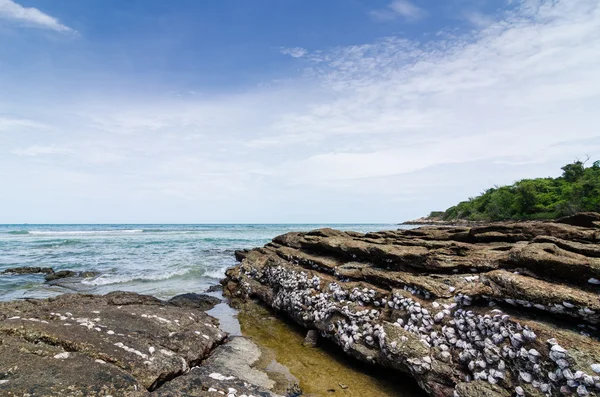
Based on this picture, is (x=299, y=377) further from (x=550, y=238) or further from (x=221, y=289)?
(x=221, y=289)

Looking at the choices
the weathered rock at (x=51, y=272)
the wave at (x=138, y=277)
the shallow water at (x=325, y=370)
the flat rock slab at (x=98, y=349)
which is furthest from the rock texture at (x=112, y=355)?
the weathered rock at (x=51, y=272)

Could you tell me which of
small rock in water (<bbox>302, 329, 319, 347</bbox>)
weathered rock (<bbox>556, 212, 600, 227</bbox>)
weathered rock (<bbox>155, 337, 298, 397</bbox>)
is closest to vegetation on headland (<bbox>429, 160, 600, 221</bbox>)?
weathered rock (<bbox>556, 212, 600, 227</bbox>)

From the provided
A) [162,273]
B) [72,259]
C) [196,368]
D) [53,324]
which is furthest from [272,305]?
[72,259]

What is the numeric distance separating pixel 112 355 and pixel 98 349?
0.31 metres

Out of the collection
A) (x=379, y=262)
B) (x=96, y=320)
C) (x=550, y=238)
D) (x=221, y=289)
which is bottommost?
(x=221, y=289)

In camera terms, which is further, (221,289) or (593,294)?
(221,289)

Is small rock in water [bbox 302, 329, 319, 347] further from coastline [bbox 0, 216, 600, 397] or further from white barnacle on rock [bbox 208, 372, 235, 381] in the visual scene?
white barnacle on rock [bbox 208, 372, 235, 381]

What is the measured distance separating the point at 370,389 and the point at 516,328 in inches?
113

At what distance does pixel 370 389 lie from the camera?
6121 millimetres

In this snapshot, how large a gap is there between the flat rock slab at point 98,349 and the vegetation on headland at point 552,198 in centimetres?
5808

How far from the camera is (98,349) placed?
5.52 meters

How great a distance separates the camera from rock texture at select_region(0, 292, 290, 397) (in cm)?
446

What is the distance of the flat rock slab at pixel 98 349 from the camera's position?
443 cm

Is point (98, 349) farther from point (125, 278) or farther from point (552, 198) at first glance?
point (552, 198)
